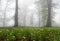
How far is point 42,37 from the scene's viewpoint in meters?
4.18

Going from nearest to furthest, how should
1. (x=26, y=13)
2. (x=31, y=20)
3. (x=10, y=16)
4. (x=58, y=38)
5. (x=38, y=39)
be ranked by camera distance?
1. (x=58, y=38)
2. (x=38, y=39)
3. (x=10, y=16)
4. (x=26, y=13)
5. (x=31, y=20)

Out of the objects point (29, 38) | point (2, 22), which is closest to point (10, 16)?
point (2, 22)

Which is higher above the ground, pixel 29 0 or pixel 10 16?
pixel 29 0

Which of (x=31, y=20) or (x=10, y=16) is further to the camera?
(x=31, y=20)

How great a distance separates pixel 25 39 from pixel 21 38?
0.33 ft

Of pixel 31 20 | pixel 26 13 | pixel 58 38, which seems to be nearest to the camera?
pixel 58 38

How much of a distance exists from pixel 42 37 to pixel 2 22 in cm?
5252

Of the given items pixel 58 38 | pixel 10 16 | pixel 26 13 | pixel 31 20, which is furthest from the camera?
pixel 31 20

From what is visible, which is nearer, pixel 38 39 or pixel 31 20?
pixel 38 39

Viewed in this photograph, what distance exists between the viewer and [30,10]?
5547 cm

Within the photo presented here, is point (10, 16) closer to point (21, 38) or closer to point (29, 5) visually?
point (29, 5)

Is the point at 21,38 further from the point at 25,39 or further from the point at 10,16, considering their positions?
the point at 10,16

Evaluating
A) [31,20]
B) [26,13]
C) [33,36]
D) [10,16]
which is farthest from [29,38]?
[31,20]

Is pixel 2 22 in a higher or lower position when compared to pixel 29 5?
lower
